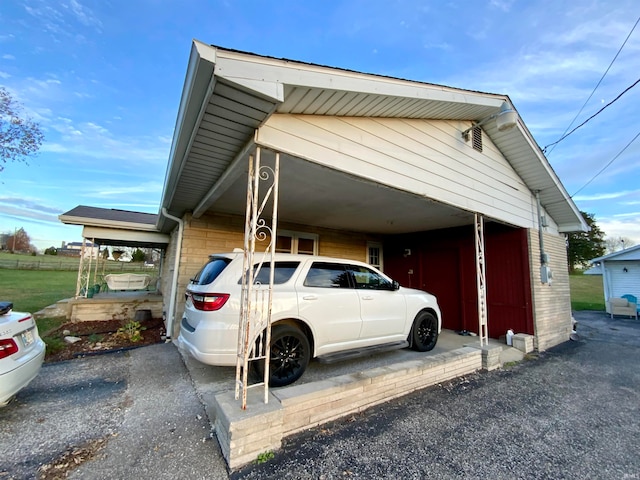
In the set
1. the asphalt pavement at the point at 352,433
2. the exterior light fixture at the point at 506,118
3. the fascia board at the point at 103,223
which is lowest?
the asphalt pavement at the point at 352,433

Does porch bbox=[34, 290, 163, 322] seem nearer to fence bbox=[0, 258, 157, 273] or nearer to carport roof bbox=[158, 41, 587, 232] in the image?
carport roof bbox=[158, 41, 587, 232]

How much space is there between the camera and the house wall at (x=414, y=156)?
3.03 metres

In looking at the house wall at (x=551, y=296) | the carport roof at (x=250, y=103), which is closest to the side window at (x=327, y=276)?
the carport roof at (x=250, y=103)

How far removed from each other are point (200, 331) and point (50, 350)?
442 cm

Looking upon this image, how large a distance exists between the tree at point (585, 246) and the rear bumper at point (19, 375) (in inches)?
1470

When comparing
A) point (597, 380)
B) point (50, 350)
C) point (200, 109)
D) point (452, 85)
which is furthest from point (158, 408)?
point (597, 380)

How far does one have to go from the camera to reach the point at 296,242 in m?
7.29

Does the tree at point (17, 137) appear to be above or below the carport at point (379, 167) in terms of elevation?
above

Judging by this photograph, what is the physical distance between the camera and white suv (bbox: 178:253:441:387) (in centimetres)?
318

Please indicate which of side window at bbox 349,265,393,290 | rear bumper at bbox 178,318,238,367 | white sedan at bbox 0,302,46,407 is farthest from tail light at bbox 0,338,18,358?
side window at bbox 349,265,393,290

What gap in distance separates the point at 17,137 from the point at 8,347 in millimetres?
11325

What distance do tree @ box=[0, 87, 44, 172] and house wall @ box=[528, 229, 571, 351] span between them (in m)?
16.0

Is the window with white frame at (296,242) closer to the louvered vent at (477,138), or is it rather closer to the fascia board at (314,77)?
the louvered vent at (477,138)

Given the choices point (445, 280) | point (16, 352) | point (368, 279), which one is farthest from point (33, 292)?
point (445, 280)
